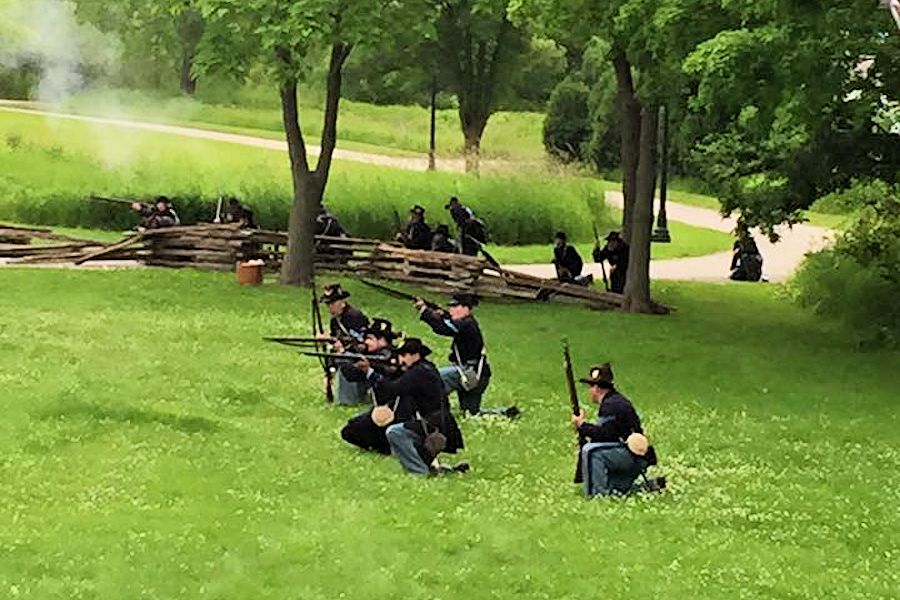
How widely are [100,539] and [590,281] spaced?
17857 millimetres

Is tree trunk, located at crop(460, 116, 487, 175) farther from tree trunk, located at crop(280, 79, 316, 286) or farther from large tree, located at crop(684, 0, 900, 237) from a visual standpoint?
large tree, located at crop(684, 0, 900, 237)

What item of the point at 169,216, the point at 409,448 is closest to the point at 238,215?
the point at 169,216

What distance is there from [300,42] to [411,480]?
40.4 ft

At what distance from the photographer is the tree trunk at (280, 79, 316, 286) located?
88.3 ft

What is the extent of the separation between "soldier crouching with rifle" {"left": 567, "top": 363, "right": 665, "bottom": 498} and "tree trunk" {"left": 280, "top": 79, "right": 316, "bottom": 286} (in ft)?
49.3

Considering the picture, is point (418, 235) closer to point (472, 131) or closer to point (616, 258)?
point (616, 258)

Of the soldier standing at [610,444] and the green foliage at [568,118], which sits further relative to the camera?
the green foliage at [568,118]

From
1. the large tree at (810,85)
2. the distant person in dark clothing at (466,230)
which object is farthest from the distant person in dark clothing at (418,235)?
the large tree at (810,85)

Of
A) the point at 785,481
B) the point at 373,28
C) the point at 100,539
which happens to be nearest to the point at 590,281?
the point at 373,28

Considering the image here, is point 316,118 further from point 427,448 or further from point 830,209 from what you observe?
point 427,448

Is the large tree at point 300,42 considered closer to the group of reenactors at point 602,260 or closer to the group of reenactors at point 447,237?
the group of reenactors at point 447,237

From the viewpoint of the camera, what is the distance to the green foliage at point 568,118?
2164 inches

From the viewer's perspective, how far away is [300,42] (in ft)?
77.4

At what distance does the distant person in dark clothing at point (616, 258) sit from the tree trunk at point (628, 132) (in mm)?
242
